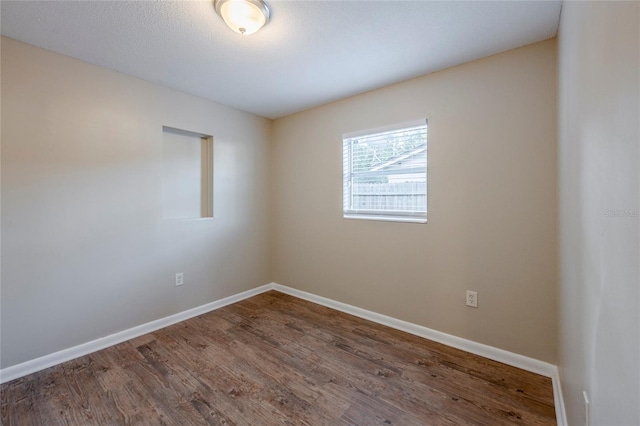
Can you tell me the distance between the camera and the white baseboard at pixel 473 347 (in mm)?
1636

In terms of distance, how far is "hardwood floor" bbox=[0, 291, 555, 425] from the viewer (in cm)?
151

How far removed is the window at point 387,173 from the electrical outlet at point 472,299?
0.67 metres

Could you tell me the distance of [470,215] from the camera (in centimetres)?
212

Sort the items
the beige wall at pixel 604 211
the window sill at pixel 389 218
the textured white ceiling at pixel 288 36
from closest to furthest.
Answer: the beige wall at pixel 604 211
the textured white ceiling at pixel 288 36
the window sill at pixel 389 218

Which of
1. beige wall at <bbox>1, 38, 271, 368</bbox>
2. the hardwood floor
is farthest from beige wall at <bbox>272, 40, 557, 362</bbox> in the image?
beige wall at <bbox>1, 38, 271, 368</bbox>

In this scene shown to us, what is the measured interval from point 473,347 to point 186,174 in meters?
3.10

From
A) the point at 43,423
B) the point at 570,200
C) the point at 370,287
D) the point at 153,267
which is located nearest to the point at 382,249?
the point at 370,287

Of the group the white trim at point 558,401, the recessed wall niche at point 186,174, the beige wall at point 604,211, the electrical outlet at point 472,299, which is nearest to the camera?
the beige wall at point 604,211

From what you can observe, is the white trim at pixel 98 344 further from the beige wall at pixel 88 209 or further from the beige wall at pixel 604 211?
the beige wall at pixel 604 211

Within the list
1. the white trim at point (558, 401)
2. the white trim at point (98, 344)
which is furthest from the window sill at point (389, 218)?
the white trim at point (98, 344)

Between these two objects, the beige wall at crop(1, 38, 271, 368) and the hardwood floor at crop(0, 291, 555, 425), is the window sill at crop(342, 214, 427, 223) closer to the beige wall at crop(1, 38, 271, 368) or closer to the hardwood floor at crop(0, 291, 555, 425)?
the hardwood floor at crop(0, 291, 555, 425)

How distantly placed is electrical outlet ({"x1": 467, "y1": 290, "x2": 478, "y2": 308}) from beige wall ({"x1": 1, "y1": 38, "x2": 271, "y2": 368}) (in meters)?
2.52

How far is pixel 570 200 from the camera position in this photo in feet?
4.27

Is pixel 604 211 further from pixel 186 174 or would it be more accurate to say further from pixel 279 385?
pixel 186 174
